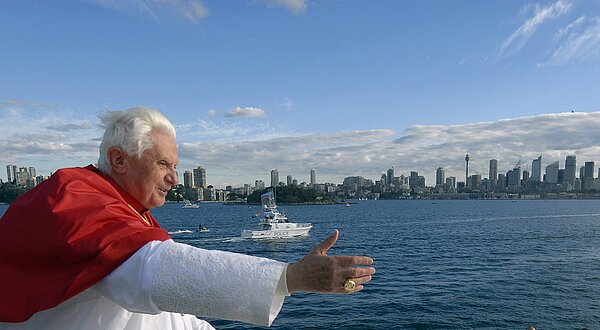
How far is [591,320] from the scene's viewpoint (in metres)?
17.6

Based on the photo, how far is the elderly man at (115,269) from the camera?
0.97 m

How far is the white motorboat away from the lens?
154 ft

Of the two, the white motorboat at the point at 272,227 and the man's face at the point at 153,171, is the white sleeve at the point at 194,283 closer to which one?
the man's face at the point at 153,171

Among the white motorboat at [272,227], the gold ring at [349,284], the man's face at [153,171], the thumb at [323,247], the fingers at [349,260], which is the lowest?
the white motorboat at [272,227]

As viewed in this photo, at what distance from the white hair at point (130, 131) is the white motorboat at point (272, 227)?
151 ft

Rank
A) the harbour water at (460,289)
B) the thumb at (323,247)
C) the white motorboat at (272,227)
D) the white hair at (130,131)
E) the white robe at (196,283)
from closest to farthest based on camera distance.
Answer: the white robe at (196,283) → the thumb at (323,247) → the white hair at (130,131) → the harbour water at (460,289) → the white motorboat at (272,227)

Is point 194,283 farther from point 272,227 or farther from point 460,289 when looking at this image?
point 272,227

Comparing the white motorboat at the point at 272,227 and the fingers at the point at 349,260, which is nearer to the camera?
the fingers at the point at 349,260

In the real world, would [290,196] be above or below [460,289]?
below

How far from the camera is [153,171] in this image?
4.91 feet

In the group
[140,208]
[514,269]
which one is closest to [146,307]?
[140,208]

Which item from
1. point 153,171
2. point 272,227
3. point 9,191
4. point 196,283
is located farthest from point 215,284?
point 9,191

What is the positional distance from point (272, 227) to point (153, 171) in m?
48.1

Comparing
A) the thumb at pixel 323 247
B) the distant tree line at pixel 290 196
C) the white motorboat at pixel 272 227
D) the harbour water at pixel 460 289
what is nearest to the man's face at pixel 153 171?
the thumb at pixel 323 247
